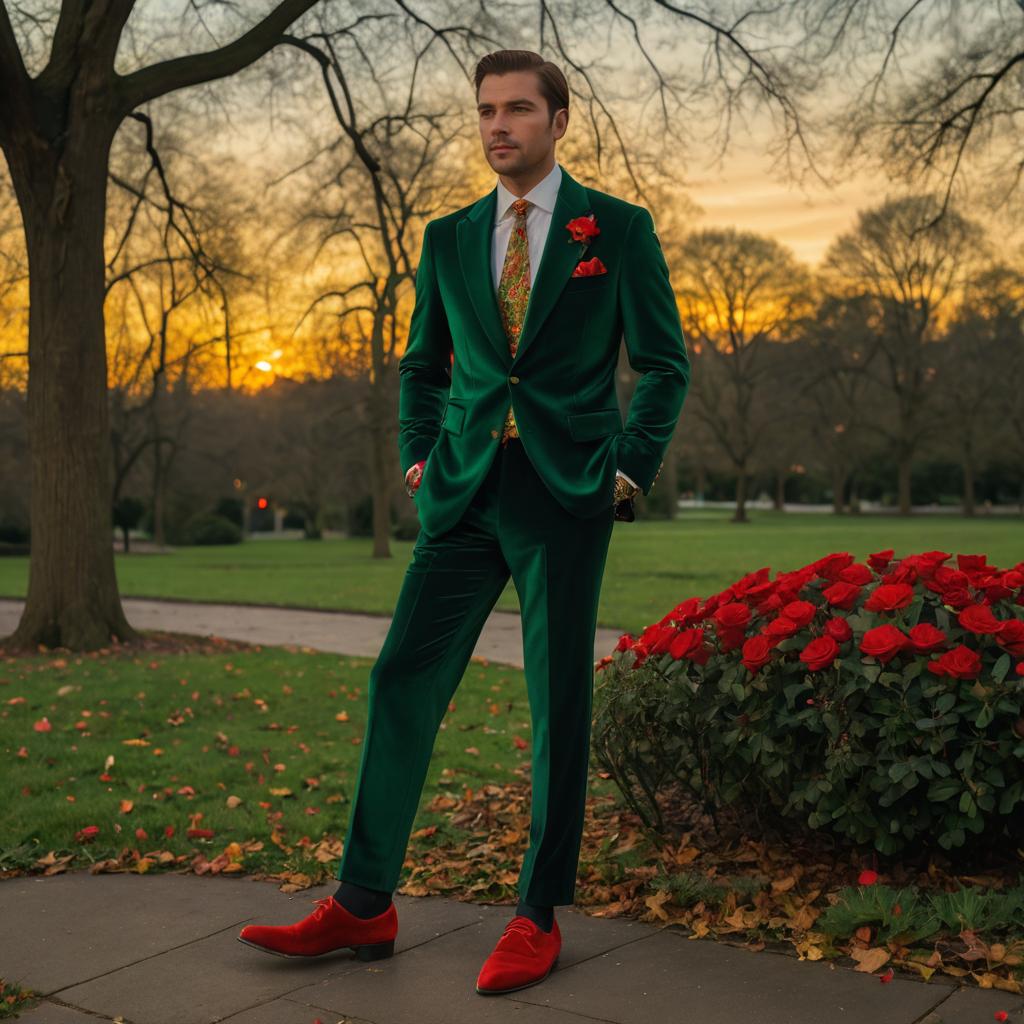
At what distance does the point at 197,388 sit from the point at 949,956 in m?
47.2

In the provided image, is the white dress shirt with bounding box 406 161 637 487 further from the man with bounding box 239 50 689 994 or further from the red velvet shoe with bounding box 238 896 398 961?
the red velvet shoe with bounding box 238 896 398 961

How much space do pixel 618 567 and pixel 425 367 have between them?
845 inches

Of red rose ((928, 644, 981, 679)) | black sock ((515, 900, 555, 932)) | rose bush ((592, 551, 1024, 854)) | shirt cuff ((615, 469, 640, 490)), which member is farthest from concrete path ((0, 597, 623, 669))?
shirt cuff ((615, 469, 640, 490))

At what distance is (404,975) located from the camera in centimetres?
317

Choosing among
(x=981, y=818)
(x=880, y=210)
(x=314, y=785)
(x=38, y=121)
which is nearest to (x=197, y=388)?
(x=880, y=210)

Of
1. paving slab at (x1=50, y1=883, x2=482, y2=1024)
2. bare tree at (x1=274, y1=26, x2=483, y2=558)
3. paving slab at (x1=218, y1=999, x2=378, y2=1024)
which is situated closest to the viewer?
paving slab at (x1=218, y1=999, x2=378, y2=1024)

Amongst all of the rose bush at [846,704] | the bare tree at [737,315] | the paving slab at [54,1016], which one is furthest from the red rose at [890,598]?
the bare tree at [737,315]

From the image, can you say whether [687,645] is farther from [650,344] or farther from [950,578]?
[650,344]

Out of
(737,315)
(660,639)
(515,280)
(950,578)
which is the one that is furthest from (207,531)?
(515,280)

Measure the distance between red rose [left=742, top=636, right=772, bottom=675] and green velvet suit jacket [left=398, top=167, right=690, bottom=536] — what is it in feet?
2.88

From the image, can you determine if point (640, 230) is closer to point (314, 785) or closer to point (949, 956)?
point (949, 956)

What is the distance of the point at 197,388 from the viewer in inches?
1893

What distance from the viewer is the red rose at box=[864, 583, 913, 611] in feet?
12.5

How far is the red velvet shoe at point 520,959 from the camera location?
119 inches
